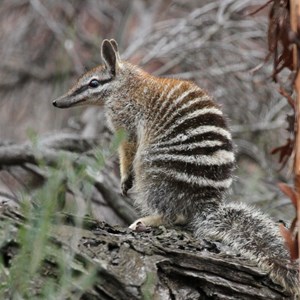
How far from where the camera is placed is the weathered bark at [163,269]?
11.8 ft

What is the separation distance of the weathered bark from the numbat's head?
1.80m

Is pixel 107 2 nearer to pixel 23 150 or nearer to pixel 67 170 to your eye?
pixel 23 150

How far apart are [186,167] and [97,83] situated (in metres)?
1.30

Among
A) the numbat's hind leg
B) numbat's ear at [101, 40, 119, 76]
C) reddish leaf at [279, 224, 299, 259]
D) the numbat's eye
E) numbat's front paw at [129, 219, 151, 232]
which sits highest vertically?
numbat's ear at [101, 40, 119, 76]

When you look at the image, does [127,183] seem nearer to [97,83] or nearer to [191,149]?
[191,149]

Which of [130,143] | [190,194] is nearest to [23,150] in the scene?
[130,143]

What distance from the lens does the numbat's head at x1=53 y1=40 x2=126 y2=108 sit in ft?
18.9

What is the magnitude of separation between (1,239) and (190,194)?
74.4 inches

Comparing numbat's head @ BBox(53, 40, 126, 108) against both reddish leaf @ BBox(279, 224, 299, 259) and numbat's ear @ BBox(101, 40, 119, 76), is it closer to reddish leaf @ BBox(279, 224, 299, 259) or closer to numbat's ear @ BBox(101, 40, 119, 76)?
numbat's ear @ BBox(101, 40, 119, 76)

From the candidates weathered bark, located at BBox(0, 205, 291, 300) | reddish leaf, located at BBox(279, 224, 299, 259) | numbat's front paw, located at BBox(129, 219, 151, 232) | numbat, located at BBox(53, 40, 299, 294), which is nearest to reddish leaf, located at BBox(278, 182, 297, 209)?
reddish leaf, located at BBox(279, 224, 299, 259)

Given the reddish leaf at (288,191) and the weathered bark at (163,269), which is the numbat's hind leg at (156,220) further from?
the reddish leaf at (288,191)

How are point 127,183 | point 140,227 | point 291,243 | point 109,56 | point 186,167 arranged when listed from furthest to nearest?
point 109,56 → point 127,183 → point 186,167 → point 140,227 → point 291,243

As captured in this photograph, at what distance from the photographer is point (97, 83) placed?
580cm

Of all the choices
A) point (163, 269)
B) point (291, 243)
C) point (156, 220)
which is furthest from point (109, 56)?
point (291, 243)
